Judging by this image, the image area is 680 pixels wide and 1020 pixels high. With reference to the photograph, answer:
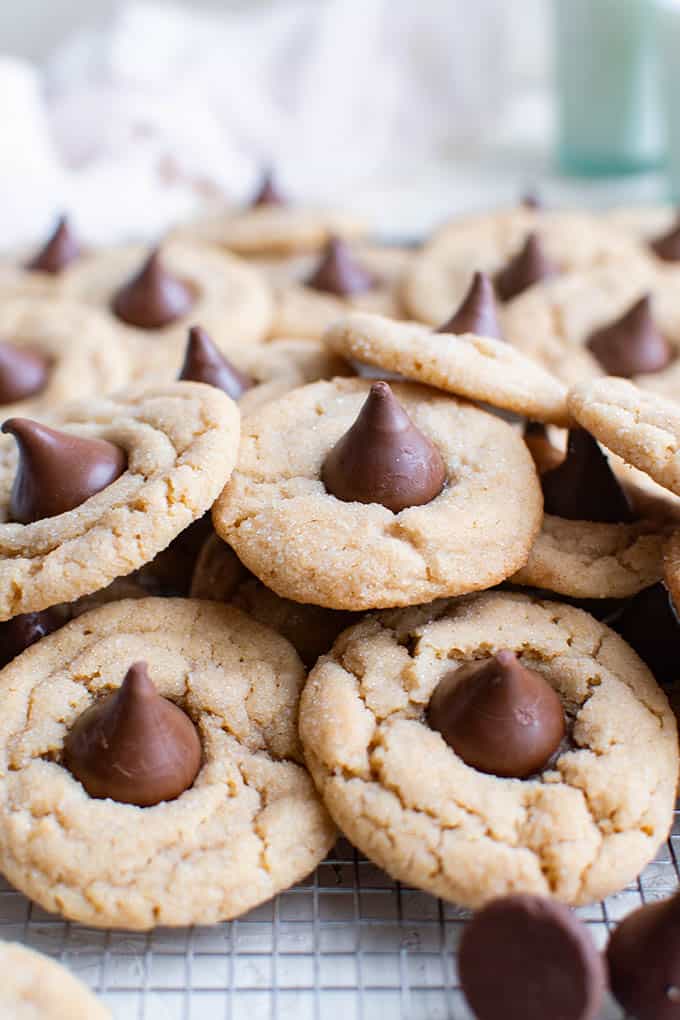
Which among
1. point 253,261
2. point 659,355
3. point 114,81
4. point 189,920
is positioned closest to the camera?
point 189,920

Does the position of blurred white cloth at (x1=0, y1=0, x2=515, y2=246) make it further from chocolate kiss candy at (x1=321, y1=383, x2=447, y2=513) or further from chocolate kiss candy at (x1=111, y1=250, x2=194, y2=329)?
chocolate kiss candy at (x1=321, y1=383, x2=447, y2=513)

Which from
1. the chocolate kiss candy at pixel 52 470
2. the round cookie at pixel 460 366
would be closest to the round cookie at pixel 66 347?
the chocolate kiss candy at pixel 52 470

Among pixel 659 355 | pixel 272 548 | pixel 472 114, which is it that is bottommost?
pixel 472 114

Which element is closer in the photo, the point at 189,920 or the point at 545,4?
the point at 189,920

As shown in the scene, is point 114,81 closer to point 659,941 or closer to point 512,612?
point 512,612

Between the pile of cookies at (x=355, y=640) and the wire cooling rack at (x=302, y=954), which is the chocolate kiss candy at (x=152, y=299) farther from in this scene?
the wire cooling rack at (x=302, y=954)

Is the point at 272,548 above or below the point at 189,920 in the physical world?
above

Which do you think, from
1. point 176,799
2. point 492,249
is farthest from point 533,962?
point 492,249

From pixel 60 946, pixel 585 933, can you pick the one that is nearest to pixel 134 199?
pixel 60 946
